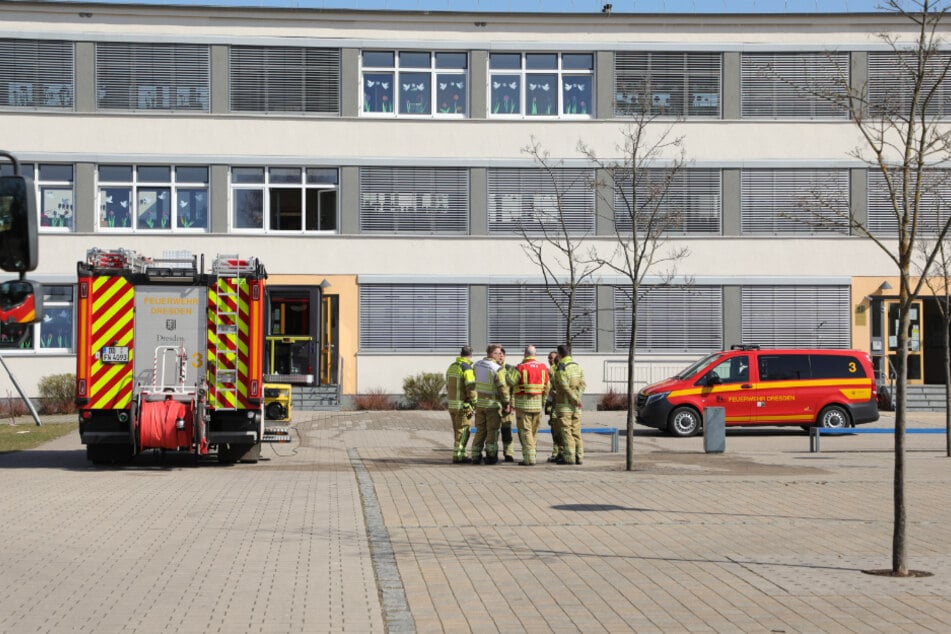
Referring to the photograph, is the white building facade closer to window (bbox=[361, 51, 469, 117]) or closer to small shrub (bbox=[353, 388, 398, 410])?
window (bbox=[361, 51, 469, 117])

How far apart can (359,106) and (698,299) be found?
1079 cm

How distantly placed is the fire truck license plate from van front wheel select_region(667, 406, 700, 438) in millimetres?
12057

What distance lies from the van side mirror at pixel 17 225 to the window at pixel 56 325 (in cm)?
3119

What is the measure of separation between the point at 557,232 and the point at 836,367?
11.8m

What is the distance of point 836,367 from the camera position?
27.2 m

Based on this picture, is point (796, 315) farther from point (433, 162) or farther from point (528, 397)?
point (528, 397)

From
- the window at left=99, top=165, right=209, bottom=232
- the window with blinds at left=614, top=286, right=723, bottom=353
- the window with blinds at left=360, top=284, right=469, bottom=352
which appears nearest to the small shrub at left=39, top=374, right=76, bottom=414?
the window at left=99, top=165, right=209, bottom=232

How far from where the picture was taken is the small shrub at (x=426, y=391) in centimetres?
3578

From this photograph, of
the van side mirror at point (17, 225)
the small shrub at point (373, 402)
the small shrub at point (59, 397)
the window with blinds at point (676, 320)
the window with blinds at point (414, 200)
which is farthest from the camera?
the window with blinds at point (676, 320)

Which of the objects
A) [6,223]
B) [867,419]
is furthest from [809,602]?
[867,419]

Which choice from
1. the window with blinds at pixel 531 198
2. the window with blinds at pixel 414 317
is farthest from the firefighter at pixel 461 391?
the window with blinds at pixel 531 198

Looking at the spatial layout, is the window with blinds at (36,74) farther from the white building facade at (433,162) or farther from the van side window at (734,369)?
the van side window at (734,369)

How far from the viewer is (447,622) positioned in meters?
8.14

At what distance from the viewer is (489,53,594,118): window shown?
37.5m
